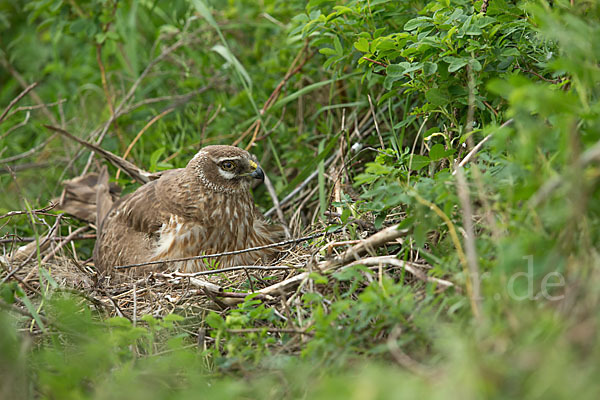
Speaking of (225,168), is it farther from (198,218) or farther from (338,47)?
(338,47)

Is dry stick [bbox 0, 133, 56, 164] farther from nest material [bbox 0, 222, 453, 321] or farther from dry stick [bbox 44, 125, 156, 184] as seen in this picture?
nest material [bbox 0, 222, 453, 321]

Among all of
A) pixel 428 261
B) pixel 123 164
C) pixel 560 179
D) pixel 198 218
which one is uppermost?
pixel 560 179

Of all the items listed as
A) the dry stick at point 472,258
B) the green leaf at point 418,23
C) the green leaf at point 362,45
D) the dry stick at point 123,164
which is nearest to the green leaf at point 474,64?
the green leaf at point 418,23

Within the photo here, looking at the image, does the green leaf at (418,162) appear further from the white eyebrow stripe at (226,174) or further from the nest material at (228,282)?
the white eyebrow stripe at (226,174)

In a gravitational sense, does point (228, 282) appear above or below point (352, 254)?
below

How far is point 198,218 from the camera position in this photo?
4.81 m

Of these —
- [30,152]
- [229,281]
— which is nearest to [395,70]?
[229,281]

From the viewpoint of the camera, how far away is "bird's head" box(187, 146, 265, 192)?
187 inches

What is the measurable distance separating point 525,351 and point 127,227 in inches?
144

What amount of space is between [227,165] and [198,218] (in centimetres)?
47

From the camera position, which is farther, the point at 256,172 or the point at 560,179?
the point at 256,172

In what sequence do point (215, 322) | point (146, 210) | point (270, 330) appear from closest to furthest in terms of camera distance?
point (270, 330), point (215, 322), point (146, 210)

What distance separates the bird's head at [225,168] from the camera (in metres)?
4.76

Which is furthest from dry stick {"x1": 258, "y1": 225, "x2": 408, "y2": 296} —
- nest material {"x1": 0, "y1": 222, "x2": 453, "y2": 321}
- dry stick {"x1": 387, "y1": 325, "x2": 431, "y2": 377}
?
dry stick {"x1": 387, "y1": 325, "x2": 431, "y2": 377}
